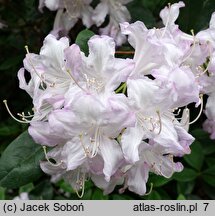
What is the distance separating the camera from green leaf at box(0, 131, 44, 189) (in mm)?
1160

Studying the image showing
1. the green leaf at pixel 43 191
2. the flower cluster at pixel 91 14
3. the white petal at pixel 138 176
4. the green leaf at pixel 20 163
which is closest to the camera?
the white petal at pixel 138 176

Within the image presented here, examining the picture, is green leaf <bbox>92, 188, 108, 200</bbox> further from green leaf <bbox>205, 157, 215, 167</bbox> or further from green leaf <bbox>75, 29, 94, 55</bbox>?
green leaf <bbox>75, 29, 94, 55</bbox>

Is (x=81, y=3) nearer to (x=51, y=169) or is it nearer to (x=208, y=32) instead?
(x=208, y=32)

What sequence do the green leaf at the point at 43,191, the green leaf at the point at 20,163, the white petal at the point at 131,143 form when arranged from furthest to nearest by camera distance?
the green leaf at the point at 43,191, the green leaf at the point at 20,163, the white petal at the point at 131,143

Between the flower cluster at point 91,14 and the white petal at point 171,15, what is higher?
the white petal at point 171,15

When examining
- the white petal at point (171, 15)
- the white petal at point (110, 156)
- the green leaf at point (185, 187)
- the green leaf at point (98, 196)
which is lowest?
the green leaf at point (185, 187)

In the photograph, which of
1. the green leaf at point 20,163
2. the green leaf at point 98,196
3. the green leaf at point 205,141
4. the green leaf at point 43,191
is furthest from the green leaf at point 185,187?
the green leaf at point 20,163

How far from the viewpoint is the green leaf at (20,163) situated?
1.16m

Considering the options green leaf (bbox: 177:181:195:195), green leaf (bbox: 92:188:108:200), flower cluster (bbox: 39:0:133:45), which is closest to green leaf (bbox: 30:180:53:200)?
green leaf (bbox: 92:188:108:200)

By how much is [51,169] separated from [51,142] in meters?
0.10

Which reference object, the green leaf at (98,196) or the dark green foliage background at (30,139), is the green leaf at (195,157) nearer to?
the dark green foliage background at (30,139)

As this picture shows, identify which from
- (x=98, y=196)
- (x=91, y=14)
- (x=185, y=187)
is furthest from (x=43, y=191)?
(x=91, y=14)

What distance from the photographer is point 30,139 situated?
3.93 ft

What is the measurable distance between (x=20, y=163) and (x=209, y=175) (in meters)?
0.65
